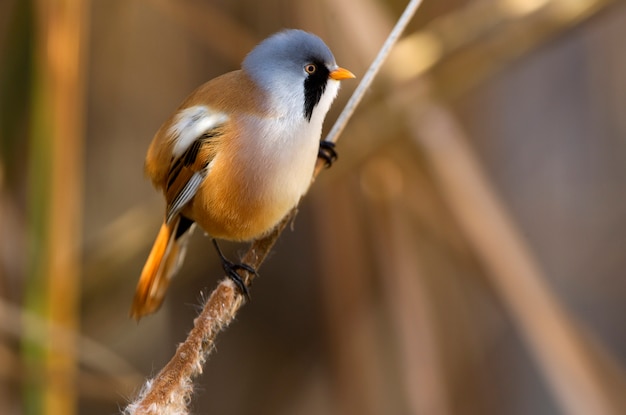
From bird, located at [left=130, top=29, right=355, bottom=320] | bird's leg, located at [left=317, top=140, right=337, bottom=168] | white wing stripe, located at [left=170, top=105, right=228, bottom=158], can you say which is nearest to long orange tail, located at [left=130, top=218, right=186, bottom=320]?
bird, located at [left=130, top=29, right=355, bottom=320]

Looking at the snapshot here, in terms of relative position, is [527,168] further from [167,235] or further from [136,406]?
[136,406]

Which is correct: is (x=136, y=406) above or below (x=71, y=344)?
above

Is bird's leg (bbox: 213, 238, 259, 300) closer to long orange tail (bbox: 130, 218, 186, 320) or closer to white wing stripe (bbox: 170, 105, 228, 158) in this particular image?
long orange tail (bbox: 130, 218, 186, 320)

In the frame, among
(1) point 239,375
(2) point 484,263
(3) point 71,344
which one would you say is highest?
(2) point 484,263

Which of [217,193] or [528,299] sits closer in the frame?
[217,193]

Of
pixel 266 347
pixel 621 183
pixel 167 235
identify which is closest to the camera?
pixel 167 235

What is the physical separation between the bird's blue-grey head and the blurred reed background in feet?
1.32

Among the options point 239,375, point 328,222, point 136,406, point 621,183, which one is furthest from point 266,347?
point 136,406

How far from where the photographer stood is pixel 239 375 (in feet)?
9.47

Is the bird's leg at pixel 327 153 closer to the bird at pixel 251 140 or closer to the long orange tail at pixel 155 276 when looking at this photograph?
the bird at pixel 251 140

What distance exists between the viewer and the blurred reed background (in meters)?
1.81

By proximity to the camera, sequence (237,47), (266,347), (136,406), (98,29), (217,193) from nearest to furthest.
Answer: (136,406)
(217,193)
(237,47)
(98,29)
(266,347)

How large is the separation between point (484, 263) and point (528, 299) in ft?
0.47

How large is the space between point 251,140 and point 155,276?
443 millimetres
